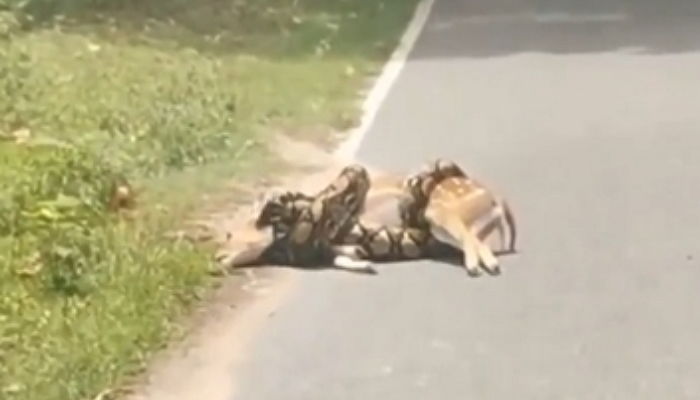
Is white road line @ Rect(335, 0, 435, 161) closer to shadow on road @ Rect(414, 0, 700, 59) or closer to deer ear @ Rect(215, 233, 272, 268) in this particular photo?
shadow on road @ Rect(414, 0, 700, 59)

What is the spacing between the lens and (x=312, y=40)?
547 inches

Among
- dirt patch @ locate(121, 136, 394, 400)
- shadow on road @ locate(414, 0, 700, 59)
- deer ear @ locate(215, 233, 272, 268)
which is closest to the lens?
dirt patch @ locate(121, 136, 394, 400)

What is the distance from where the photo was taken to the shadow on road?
13.8 m

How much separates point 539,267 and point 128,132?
281 cm

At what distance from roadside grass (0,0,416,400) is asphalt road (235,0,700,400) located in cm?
46

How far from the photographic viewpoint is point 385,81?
12.5 meters

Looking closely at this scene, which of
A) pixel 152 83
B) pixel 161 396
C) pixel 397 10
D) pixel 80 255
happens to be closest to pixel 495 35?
pixel 397 10

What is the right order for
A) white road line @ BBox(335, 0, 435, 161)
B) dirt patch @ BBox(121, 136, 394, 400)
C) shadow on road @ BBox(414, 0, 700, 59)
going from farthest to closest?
1. shadow on road @ BBox(414, 0, 700, 59)
2. white road line @ BBox(335, 0, 435, 161)
3. dirt patch @ BBox(121, 136, 394, 400)

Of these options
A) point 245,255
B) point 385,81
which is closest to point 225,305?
point 245,255

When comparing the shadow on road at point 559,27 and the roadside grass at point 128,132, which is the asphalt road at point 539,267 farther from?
the roadside grass at point 128,132

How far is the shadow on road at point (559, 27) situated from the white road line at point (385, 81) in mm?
89

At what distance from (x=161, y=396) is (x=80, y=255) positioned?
1.24 meters

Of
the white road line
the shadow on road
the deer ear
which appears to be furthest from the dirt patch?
the shadow on road

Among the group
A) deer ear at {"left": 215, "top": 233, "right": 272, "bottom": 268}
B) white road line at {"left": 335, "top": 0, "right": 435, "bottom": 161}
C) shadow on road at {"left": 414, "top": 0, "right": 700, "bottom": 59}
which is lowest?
shadow on road at {"left": 414, "top": 0, "right": 700, "bottom": 59}
